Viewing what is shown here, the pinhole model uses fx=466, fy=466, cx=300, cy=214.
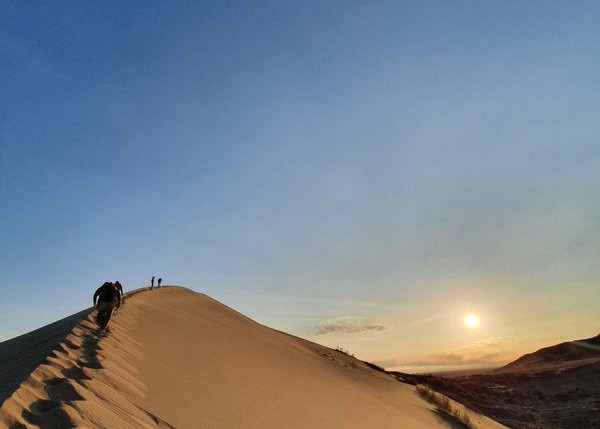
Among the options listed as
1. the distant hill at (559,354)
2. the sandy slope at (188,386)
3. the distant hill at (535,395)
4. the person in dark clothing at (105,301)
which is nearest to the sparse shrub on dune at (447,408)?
the sandy slope at (188,386)

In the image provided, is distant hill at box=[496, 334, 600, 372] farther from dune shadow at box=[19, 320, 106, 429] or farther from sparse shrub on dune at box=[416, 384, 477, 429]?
dune shadow at box=[19, 320, 106, 429]

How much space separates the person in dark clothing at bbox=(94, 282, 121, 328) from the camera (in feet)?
29.9

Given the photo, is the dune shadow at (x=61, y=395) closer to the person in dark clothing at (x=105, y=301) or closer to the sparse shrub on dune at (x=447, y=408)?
the person in dark clothing at (x=105, y=301)

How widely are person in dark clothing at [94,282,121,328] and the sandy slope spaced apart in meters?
0.31

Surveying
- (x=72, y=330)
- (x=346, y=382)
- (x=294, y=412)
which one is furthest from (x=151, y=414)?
(x=346, y=382)

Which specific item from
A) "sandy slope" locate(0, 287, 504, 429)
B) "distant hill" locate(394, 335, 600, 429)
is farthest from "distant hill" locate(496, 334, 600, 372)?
"sandy slope" locate(0, 287, 504, 429)

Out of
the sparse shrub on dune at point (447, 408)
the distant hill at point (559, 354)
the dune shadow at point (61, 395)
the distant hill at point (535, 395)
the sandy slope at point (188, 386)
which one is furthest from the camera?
the distant hill at point (559, 354)

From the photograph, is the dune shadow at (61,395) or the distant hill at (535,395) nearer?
the dune shadow at (61,395)

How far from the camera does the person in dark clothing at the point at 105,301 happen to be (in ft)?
29.9

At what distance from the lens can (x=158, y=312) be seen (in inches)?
507

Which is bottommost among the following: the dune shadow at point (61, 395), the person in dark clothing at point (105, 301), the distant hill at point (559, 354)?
the dune shadow at point (61, 395)

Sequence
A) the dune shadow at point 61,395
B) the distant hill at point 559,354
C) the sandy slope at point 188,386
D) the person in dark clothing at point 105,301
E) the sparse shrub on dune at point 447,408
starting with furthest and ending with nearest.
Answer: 1. the distant hill at point 559,354
2. the sparse shrub on dune at point 447,408
3. the person in dark clothing at point 105,301
4. the sandy slope at point 188,386
5. the dune shadow at point 61,395

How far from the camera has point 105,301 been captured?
30.5 ft

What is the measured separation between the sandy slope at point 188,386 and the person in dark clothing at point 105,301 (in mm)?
313
